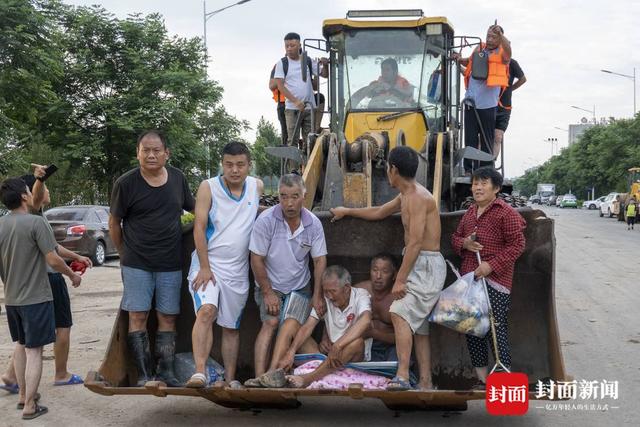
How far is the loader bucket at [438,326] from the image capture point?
18.2 ft

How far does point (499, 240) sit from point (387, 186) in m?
3.06

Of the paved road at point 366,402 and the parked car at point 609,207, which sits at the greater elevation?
the parked car at point 609,207

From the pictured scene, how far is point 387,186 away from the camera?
838 cm

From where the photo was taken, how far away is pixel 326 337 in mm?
5656

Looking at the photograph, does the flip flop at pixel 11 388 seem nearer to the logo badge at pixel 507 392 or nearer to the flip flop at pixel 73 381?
the flip flop at pixel 73 381

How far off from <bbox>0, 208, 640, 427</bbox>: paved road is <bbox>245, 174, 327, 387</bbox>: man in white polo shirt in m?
0.66

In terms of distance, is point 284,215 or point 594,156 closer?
point 284,215

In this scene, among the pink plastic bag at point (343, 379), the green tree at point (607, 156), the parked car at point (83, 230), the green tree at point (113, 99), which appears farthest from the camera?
the green tree at point (607, 156)

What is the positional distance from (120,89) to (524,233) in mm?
20867

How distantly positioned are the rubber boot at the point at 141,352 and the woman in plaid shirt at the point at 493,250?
7.47 feet

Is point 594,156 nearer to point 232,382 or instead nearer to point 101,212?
point 101,212

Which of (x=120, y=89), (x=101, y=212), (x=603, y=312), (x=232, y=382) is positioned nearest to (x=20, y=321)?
(x=232, y=382)

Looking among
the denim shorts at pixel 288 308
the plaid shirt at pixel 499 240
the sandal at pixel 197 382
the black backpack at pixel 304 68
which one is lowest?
the sandal at pixel 197 382

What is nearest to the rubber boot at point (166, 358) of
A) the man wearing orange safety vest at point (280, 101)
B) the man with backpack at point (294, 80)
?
the man with backpack at point (294, 80)
